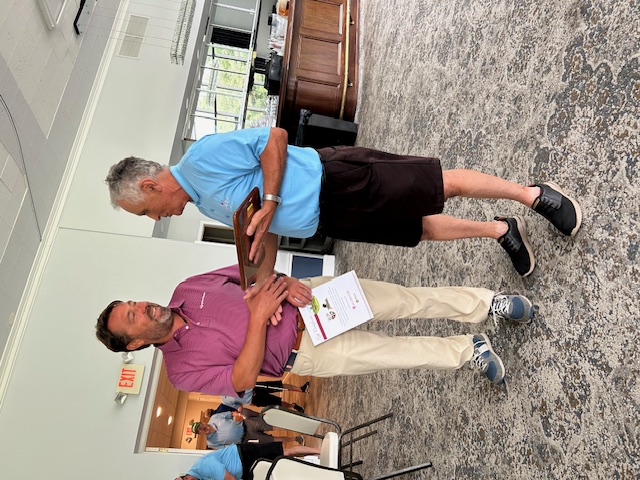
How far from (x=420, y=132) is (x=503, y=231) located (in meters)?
1.52

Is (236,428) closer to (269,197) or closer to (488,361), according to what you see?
(488,361)

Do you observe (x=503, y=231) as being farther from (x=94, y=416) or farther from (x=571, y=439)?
(x=94, y=416)

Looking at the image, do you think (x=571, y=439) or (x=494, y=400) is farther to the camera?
(x=494, y=400)

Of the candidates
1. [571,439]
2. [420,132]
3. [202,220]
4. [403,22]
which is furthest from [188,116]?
[571,439]

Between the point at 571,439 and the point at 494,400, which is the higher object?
the point at 494,400

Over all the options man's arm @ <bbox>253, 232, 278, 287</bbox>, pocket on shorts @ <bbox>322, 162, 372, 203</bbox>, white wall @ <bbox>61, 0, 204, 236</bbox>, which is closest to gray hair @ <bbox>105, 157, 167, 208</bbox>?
man's arm @ <bbox>253, 232, 278, 287</bbox>

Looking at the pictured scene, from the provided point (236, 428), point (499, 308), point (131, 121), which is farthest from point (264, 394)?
point (131, 121)

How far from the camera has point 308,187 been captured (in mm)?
1727

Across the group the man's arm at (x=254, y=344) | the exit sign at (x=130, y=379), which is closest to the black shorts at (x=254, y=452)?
the exit sign at (x=130, y=379)

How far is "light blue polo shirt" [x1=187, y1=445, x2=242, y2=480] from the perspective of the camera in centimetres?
316

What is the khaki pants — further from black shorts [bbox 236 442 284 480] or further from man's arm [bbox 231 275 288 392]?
black shorts [bbox 236 442 284 480]

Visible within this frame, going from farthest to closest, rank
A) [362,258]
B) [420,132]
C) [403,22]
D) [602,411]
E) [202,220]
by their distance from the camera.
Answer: [202,220] → [362,258] → [403,22] → [420,132] → [602,411]

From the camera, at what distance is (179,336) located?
1777mm

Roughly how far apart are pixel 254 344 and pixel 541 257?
3.86ft
